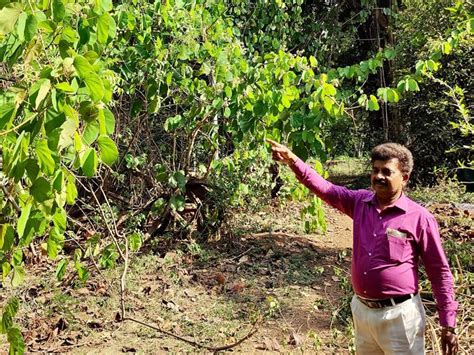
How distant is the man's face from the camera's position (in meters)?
2.18

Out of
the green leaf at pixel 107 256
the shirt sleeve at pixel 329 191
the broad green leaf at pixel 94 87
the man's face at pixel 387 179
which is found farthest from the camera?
the green leaf at pixel 107 256

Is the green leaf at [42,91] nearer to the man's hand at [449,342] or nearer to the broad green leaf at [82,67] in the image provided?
the broad green leaf at [82,67]

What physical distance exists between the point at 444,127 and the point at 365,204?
253 inches

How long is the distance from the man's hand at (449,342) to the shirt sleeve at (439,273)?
37 millimetres

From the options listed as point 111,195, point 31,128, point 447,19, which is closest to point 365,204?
point 31,128

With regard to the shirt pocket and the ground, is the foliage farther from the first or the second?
the shirt pocket

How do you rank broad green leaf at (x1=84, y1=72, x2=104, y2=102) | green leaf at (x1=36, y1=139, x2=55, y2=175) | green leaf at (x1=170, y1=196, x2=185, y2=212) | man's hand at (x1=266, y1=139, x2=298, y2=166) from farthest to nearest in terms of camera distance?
green leaf at (x1=170, y1=196, x2=185, y2=212), man's hand at (x1=266, y1=139, x2=298, y2=166), broad green leaf at (x1=84, y1=72, x2=104, y2=102), green leaf at (x1=36, y1=139, x2=55, y2=175)

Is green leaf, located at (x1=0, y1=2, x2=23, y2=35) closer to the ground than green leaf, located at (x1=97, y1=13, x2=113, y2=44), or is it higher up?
closer to the ground

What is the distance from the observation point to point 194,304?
430cm

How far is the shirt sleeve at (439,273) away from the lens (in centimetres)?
208

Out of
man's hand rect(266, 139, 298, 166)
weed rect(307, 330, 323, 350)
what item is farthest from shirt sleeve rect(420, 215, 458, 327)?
weed rect(307, 330, 323, 350)

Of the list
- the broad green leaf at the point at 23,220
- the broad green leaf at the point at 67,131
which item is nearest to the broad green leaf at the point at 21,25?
the broad green leaf at the point at 67,131

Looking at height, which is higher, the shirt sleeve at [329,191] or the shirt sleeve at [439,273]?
the shirt sleeve at [329,191]

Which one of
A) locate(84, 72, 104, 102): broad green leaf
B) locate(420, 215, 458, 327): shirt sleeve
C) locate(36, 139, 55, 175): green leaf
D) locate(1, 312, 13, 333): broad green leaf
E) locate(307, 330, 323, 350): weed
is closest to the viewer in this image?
locate(36, 139, 55, 175): green leaf
